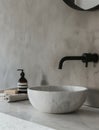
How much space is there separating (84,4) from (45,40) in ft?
1.24

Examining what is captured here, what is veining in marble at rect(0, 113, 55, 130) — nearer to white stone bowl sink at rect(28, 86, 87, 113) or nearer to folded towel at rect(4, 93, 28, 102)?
white stone bowl sink at rect(28, 86, 87, 113)

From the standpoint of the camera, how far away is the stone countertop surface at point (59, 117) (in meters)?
1.02

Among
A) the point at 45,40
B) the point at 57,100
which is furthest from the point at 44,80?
the point at 57,100

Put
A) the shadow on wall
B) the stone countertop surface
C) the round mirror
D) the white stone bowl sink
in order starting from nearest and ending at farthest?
the stone countertop surface
the white stone bowl sink
the round mirror
the shadow on wall

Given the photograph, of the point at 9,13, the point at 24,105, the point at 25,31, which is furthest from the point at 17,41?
the point at 24,105

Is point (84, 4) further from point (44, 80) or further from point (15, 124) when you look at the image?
point (15, 124)

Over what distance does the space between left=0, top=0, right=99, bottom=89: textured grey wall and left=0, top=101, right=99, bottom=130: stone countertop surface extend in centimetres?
Answer: 24

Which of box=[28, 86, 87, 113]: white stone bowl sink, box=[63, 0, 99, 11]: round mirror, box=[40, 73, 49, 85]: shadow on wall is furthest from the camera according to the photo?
box=[40, 73, 49, 85]: shadow on wall

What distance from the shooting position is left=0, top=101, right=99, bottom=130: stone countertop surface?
3.35 feet

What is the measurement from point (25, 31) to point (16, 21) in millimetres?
144

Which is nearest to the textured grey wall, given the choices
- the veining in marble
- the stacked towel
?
the stacked towel

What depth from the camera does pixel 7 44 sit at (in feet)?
6.76

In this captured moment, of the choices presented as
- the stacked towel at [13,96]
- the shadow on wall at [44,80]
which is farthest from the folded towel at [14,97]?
the shadow on wall at [44,80]

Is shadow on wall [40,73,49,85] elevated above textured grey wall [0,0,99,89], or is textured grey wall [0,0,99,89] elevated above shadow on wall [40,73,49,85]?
textured grey wall [0,0,99,89]
